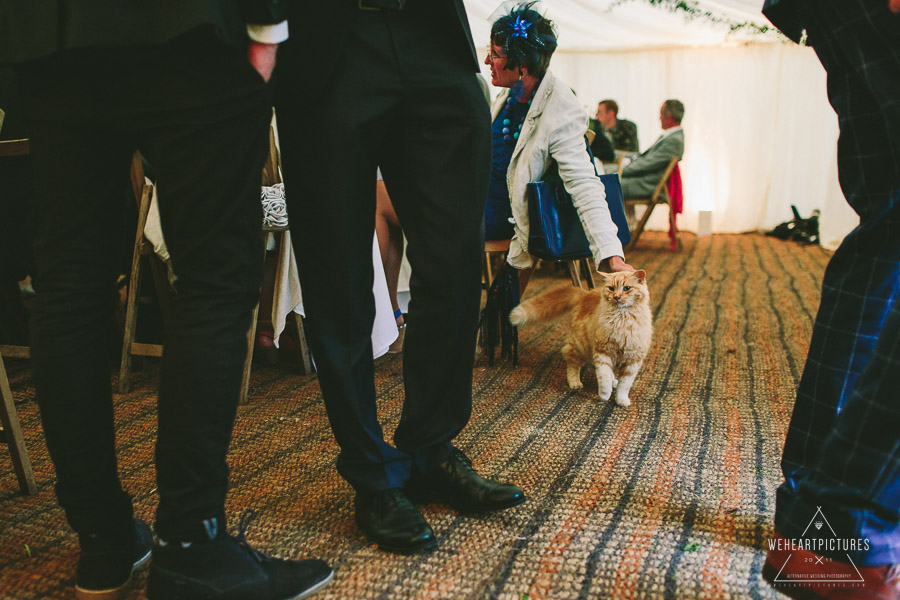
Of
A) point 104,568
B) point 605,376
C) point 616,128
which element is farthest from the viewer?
point 616,128

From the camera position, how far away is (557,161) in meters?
1.89

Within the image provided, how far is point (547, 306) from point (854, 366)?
113 centimetres

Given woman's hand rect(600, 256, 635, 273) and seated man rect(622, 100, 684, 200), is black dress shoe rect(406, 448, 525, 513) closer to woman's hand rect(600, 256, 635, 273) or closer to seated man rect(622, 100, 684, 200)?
woman's hand rect(600, 256, 635, 273)

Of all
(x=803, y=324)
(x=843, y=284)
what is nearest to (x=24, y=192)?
(x=843, y=284)

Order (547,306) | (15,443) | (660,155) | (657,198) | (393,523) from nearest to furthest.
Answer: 1. (393,523)
2. (15,443)
3. (547,306)
4. (660,155)
5. (657,198)

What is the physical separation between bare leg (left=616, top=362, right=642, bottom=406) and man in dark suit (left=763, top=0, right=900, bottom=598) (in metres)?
0.79

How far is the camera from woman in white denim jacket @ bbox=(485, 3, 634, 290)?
183 centimetres

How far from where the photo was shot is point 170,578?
787 millimetres

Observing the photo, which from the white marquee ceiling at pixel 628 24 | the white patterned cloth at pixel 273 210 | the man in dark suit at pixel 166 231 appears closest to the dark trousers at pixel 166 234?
the man in dark suit at pixel 166 231

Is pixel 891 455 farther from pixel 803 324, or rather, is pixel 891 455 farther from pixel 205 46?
pixel 803 324

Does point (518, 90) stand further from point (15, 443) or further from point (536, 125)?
point (15, 443)

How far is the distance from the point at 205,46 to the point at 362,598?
752 millimetres

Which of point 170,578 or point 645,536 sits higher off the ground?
point 170,578

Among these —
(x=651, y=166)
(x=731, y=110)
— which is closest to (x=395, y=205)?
(x=651, y=166)
